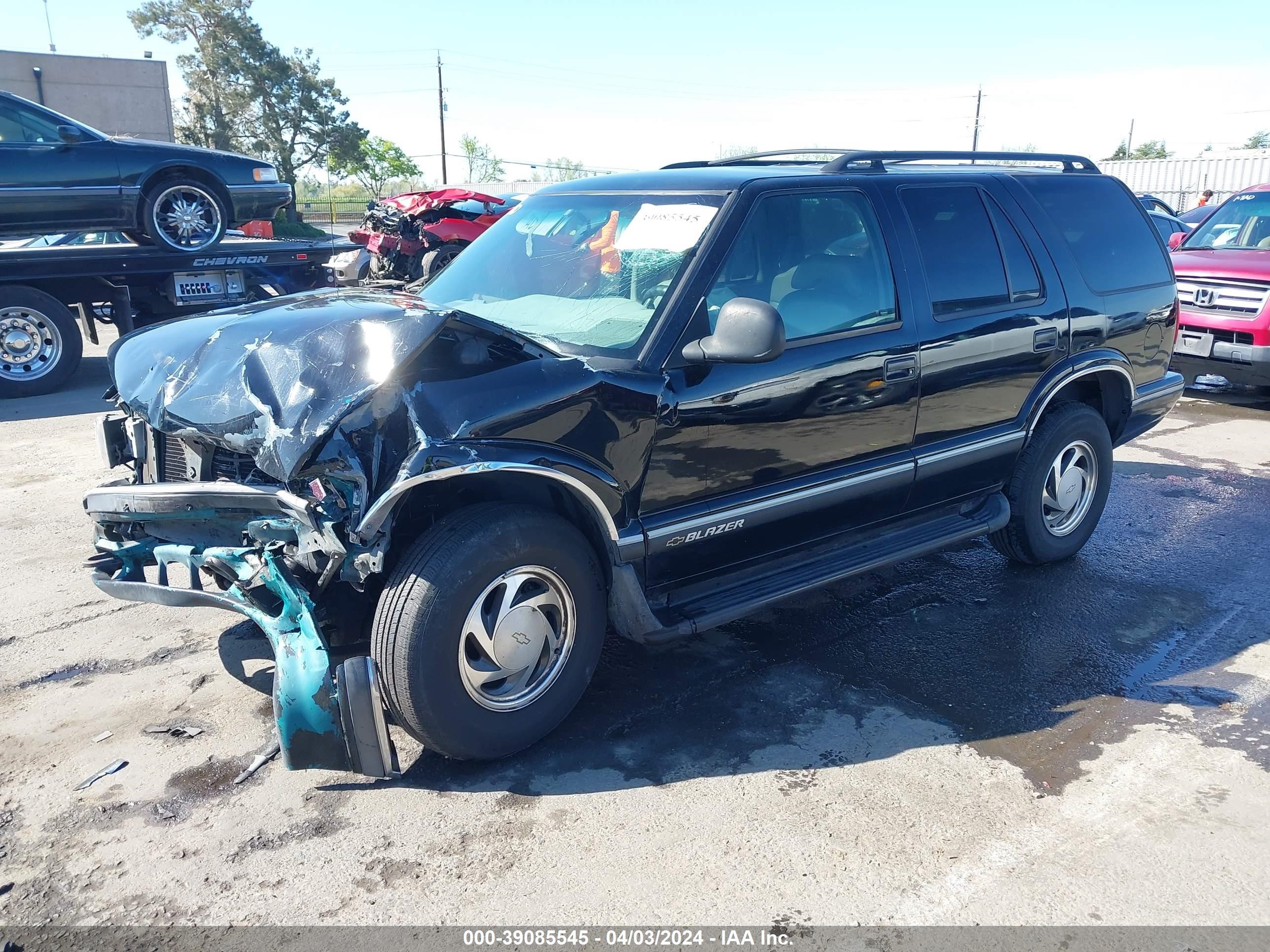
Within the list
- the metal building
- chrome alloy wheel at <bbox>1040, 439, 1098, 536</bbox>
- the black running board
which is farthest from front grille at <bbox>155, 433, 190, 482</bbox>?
the metal building

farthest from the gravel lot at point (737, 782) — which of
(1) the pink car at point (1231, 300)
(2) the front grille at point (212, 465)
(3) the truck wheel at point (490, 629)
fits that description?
(1) the pink car at point (1231, 300)

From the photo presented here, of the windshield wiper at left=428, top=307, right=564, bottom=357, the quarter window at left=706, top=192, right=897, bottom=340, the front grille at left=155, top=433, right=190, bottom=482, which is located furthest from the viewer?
the quarter window at left=706, top=192, right=897, bottom=340

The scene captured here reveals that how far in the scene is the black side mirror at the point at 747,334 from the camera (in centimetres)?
311

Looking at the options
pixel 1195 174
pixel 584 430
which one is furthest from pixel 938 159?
pixel 1195 174

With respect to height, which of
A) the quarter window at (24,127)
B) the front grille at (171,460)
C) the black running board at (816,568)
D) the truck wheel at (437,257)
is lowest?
the black running board at (816,568)

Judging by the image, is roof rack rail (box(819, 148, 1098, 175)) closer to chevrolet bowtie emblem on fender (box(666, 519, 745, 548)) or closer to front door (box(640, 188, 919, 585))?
front door (box(640, 188, 919, 585))

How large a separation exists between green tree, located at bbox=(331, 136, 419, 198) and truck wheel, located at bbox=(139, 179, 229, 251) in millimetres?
39917

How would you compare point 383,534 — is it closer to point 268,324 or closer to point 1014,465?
point 268,324

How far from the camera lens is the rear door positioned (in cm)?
407

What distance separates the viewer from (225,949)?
94.2 inches

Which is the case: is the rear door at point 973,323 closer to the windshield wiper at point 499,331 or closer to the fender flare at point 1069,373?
the fender flare at point 1069,373

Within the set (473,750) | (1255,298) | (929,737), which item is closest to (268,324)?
(473,750)

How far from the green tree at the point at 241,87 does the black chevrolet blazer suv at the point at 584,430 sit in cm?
4738

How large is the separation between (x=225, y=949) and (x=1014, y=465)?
389cm
